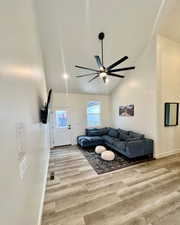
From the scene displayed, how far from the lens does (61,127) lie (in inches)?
242

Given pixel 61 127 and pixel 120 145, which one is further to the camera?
pixel 61 127

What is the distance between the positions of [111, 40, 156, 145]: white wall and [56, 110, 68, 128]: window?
295 cm

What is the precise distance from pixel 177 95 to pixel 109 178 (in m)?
3.87

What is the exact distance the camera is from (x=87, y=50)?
415 cm

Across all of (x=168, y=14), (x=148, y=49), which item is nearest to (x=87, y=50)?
(x=148, y=49)

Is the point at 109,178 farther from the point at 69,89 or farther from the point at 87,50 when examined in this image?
the point at 69,89

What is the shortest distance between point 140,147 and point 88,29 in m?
4.03

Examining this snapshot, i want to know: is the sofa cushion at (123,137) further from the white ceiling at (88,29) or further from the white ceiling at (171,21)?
the white ceiling at (171,21)

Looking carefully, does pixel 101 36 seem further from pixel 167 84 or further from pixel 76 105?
pixel 76 105

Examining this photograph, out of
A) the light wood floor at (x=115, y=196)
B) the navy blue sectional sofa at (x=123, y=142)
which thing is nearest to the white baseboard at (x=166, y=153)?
the navy blue sectional sofa at (x=123, y=142)

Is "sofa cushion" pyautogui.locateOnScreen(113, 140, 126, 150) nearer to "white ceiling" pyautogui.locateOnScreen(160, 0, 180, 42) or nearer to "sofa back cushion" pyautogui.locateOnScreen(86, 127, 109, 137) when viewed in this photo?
"sofa back cushion" pyautogui.locateOnScreen(86, 127, 109, 137)

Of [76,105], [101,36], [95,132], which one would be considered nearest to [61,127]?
[76,105]

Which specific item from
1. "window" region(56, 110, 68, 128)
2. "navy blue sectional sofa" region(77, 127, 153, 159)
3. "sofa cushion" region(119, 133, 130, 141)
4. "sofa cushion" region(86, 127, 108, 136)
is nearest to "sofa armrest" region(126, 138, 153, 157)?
"navy blue sectional sofa" region(77, 127, 153, 159)

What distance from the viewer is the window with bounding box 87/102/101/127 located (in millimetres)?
6796
